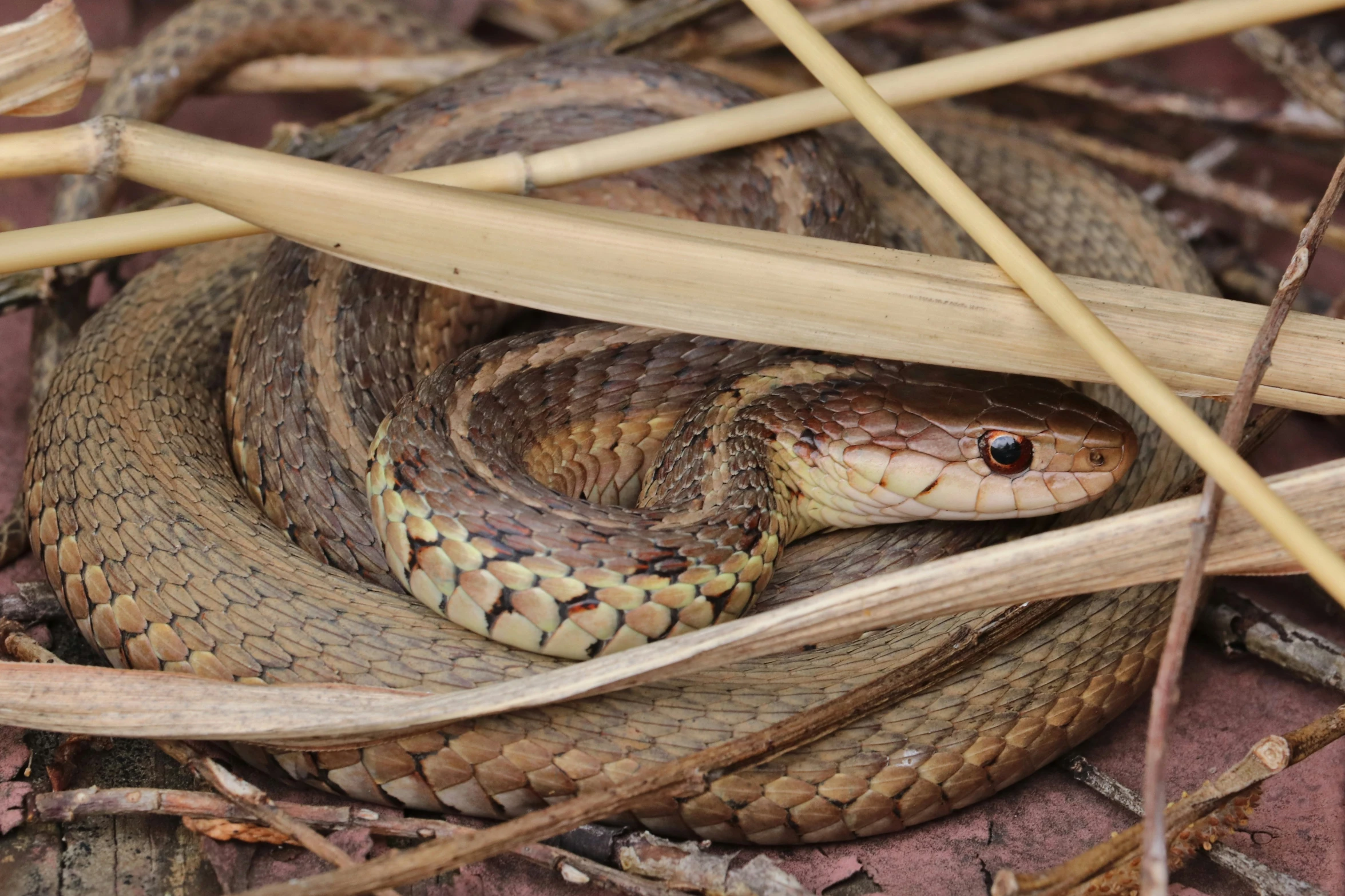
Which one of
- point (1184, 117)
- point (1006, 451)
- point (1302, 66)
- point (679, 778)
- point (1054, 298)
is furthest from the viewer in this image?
point (1184, 117)

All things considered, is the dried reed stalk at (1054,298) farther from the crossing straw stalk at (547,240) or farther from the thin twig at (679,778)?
the thin twig at (679,778)

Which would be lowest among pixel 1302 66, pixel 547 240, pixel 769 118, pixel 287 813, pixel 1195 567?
pixel 287 813

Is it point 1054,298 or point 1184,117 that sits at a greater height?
point 1184,117

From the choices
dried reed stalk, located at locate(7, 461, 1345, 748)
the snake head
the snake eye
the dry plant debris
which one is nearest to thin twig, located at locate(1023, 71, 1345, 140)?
the dry plant debris

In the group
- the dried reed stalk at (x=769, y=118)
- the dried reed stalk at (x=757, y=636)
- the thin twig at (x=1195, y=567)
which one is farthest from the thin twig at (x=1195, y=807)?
the dried reed stalk at (x=769, y=118)

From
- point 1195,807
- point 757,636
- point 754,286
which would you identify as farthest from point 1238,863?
point 754,286

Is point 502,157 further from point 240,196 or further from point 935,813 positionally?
point 935,813

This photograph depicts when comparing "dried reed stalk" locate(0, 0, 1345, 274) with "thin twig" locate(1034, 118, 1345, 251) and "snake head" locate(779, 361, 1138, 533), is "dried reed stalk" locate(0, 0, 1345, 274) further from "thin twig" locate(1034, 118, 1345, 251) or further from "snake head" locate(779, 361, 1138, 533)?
"thin twig" locate(1034, 118, 1345, 251)

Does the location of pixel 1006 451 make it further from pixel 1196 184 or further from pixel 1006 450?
pixel 1196 184

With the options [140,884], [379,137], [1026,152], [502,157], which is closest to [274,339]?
[379,137]
